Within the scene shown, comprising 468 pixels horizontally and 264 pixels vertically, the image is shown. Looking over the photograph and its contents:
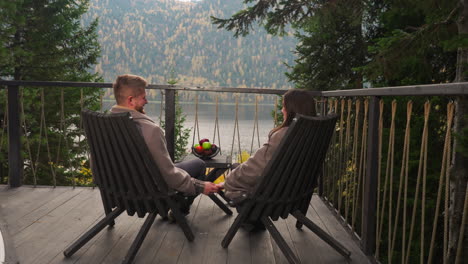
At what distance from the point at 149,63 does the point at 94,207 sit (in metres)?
69.8

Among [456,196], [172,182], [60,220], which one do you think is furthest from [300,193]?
[456,196]

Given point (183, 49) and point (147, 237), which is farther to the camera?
point (183, 49)

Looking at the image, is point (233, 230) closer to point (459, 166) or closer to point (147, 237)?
point (147, 237)

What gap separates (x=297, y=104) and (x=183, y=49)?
258ft

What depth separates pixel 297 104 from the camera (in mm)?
2428

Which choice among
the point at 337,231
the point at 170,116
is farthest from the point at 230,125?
the point at 337,231

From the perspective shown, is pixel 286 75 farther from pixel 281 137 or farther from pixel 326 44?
pixel 281 137

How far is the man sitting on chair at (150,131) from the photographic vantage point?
7.88ft

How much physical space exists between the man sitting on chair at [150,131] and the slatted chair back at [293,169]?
37cm

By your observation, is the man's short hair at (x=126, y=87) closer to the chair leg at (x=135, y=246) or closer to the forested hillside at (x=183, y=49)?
the chair leg at (x=135, y=246)

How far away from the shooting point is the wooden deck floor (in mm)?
2467

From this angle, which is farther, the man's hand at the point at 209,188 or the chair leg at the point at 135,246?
the man's hand at the point at 209,188

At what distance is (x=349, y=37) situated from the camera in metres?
10.9

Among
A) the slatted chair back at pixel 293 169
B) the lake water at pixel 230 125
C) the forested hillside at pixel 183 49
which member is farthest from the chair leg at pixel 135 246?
the forested hillside at pixel 183 49
